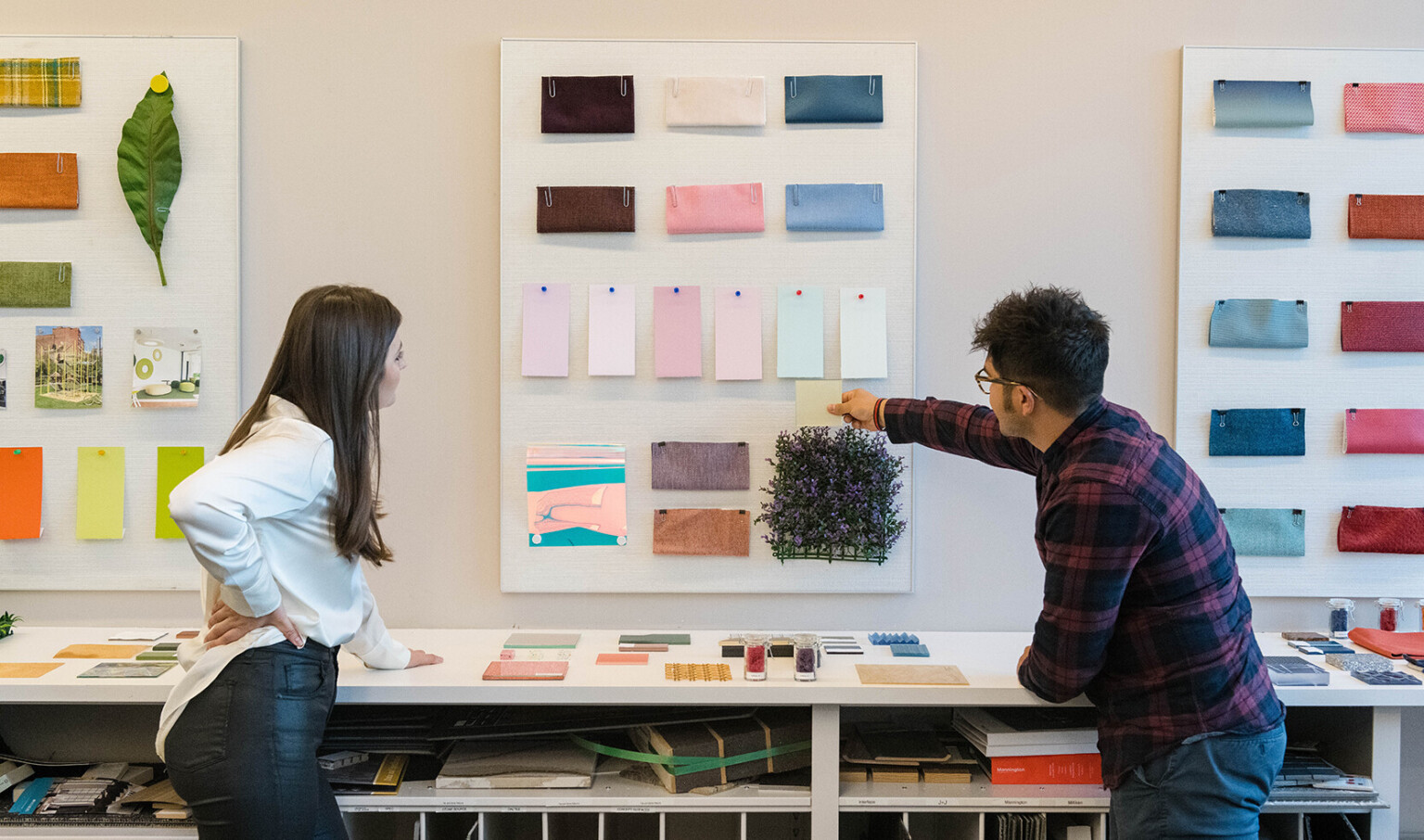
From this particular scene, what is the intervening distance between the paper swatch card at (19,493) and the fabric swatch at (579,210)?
137cm

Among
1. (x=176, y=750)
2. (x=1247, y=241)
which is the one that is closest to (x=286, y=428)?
(x=176, y=750)

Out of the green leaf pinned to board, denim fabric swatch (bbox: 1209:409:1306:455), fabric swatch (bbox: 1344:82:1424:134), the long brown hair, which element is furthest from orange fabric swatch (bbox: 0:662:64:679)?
fabric swatch (bbox: 1344:82:1424:134)

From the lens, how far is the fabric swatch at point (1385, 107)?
2.22 meters

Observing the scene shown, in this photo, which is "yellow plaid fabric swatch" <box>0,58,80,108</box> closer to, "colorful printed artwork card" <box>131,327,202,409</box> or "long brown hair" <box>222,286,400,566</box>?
"colorful printed artwork card" <box>131,327,202,409</box>

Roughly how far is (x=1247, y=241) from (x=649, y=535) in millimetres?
1640

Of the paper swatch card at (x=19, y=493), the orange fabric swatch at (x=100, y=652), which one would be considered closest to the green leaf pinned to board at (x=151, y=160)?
the paper swatch card at (x=19, y=493)

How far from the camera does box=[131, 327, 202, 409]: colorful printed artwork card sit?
223 cm

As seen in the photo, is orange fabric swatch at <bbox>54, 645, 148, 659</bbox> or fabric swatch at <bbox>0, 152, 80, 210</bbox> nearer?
orange fabric swatch at <bbox>54, 645, 148, 659</bbox>

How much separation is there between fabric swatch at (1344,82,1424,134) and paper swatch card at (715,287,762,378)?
5.00 ft

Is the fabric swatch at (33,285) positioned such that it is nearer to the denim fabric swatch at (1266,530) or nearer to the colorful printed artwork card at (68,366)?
the colorful printed artwork card at (68,366)

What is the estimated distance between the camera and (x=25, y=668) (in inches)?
74.8

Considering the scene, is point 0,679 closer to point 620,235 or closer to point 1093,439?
point 620,235

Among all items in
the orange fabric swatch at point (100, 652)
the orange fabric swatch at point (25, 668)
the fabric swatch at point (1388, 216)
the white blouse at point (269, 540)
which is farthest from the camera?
the fabric swatch at point (1388, 216)

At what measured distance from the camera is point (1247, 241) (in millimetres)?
2238
